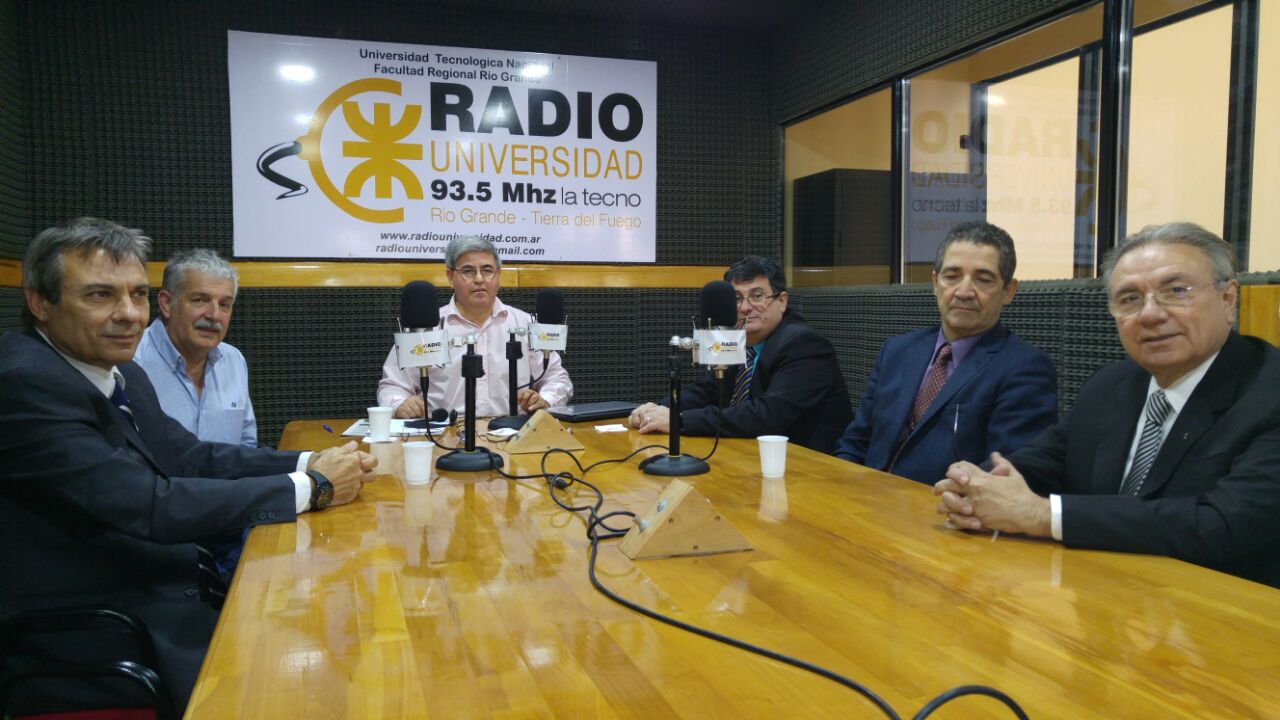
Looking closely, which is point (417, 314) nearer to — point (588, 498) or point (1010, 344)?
point (588, 498)

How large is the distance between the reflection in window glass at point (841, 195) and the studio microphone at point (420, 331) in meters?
2.99

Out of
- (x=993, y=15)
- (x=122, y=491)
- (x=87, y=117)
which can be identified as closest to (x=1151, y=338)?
(x=122, y=491)

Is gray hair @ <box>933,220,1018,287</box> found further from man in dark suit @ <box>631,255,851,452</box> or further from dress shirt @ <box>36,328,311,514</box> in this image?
dress shirt @ <box>36,328,311,514</box>

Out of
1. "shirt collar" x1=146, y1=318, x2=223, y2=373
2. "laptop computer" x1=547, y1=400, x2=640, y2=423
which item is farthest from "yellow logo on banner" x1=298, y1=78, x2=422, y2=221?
"laptop computer" x1=547, y1=400, x2=640, y2=423

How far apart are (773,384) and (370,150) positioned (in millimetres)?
3011

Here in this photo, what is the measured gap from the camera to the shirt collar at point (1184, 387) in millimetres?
1808

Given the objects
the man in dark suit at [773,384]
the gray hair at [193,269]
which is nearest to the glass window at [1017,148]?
the man in dark suit at [773,384]

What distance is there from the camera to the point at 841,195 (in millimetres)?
5055

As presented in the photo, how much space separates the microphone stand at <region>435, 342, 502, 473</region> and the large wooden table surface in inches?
19.7

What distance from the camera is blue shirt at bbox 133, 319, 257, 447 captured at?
309 centimetres

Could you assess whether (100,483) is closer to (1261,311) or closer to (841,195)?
(1261,311)

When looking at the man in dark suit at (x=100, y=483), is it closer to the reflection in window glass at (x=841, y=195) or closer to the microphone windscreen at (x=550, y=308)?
the microphone windscreen at (x=550, y=308)

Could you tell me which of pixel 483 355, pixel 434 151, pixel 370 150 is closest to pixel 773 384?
pixel 483 355

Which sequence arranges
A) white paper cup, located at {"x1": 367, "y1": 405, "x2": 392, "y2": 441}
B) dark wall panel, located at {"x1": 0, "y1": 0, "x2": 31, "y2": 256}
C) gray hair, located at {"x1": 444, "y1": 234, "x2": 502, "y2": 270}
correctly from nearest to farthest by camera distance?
white paper cup, located at {"x1": 367, "y1": 405, "x2": 392, "y2": 441} → gray hair, located at {"x1": 444, "y1": 234, "x2": 502, "y2": 270} → dark wall panel, located at {"x1": 0, "y1": 0, "x2": 31, "y2": 256}
